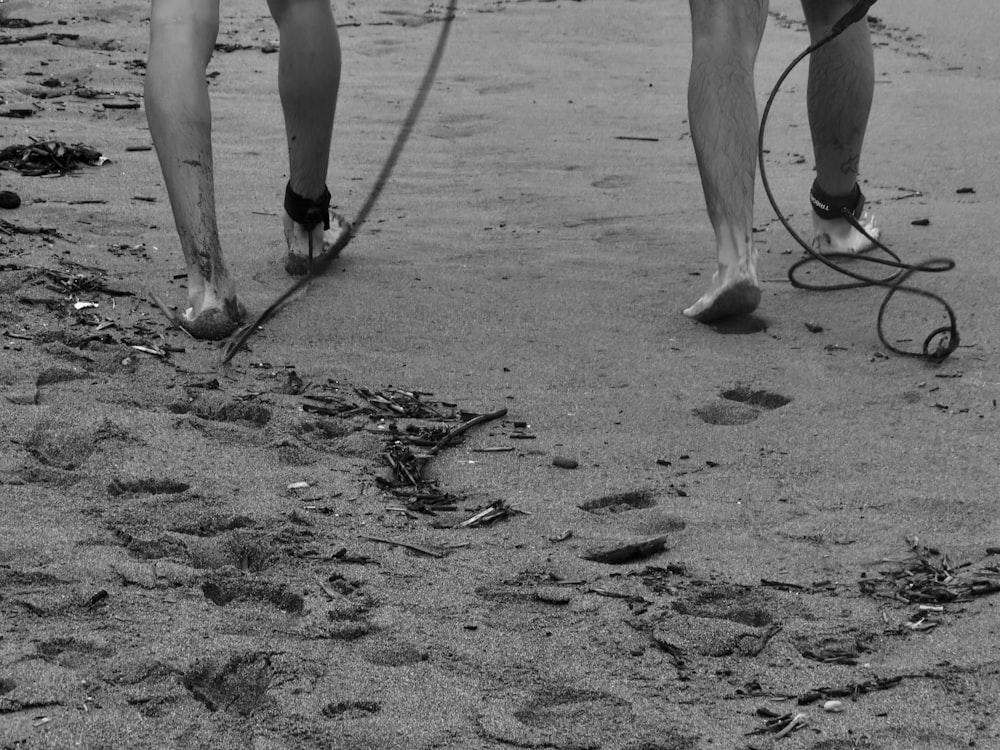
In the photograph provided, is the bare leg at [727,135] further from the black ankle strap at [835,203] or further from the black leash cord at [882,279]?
the black ankle strap at [835,203]

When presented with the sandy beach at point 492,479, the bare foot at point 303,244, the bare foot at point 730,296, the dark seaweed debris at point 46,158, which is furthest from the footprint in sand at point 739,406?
the dark seaweed debris at point 46,158

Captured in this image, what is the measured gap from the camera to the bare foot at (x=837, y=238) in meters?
3.57

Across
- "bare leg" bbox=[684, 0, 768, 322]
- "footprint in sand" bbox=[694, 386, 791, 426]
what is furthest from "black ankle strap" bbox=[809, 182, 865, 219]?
"footprint in sand" bbox=[694, 386, 791, 426]

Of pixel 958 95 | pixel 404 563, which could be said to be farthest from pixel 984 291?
pixel 958 95

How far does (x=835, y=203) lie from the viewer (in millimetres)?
3590

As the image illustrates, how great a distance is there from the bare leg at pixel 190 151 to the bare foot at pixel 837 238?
167 centimetres

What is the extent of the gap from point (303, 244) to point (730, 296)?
1.20m

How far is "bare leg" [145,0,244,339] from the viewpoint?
2.87 metres

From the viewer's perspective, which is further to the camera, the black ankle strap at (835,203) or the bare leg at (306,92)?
the black ankle strap at (835,203)

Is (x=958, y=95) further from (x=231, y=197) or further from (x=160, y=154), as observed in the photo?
(x=160, y=154)

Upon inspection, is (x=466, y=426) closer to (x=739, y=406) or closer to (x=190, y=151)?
(x=739, y=406)

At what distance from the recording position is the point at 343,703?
1596mm

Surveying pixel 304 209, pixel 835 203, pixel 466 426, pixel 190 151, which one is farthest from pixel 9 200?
pixel 835 203

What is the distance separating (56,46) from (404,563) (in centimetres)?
517
